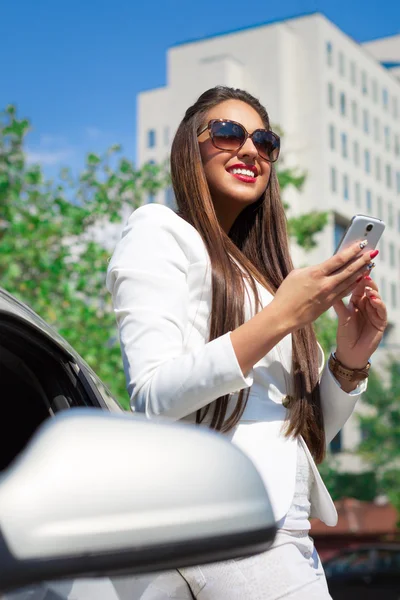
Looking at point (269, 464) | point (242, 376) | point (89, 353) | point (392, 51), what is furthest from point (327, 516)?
point (392, 51)

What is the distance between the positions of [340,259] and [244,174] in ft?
1.61

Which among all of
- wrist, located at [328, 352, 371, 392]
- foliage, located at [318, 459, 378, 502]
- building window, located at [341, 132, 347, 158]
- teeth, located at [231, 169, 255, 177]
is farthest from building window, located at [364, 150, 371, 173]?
wrist, located at [328, 352, 371, 392]

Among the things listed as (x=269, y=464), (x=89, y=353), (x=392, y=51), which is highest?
(x=392, y=51)

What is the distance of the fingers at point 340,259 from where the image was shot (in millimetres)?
1704

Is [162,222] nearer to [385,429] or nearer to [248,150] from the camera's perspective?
[248,150]

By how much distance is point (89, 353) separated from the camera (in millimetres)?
10750

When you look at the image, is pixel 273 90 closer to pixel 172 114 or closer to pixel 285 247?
pixel 172 114

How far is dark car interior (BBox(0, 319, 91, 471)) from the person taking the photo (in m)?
1.57

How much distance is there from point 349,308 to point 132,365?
0.55 meters

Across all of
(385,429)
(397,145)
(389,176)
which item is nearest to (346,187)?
(389,176)

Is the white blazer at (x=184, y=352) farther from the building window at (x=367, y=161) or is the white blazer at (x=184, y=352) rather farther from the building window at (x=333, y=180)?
the building window at (x=367, y=161)

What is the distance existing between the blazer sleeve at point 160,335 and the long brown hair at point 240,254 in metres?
0.08

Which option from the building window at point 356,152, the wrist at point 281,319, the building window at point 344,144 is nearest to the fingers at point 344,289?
the wrist at point 281,319

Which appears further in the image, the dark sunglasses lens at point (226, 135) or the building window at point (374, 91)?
the building window at point (374, 91)
